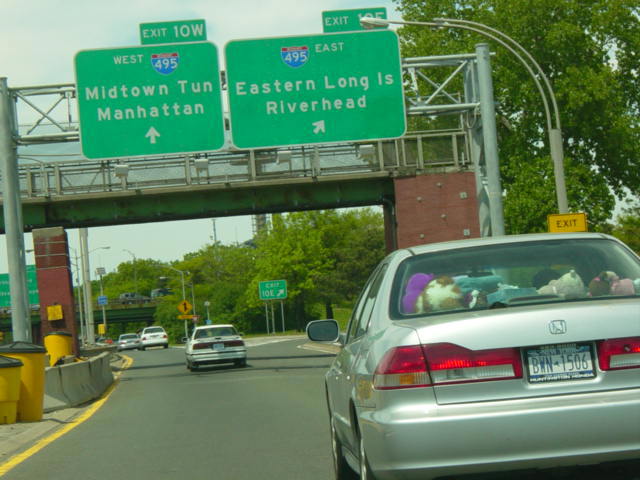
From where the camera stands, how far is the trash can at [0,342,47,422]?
15.9m

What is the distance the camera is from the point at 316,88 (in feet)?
85.1

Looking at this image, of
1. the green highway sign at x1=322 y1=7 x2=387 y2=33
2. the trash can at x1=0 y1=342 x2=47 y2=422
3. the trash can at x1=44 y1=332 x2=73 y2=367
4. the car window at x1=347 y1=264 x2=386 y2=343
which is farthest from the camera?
the trash can at x1=44 y1=332 x2=73 y2=367

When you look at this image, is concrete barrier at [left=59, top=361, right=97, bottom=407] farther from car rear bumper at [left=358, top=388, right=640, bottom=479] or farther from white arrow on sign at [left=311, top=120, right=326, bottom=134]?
car rear bumper at [left=358, top=388, right=640, bottom=479]

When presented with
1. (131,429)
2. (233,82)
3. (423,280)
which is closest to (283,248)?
(233,82)

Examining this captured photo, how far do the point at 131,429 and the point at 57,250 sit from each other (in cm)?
2519

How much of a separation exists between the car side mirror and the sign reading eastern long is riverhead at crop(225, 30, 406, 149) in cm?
1801

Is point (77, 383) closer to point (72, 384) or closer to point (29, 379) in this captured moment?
point (72, 384)

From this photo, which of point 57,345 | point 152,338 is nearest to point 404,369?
point 57,345

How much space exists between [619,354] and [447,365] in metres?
0.83

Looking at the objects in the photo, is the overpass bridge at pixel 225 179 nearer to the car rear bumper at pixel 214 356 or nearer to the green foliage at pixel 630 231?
the car rear bumper at pixel 214 356

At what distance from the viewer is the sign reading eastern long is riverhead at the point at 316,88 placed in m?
25.8

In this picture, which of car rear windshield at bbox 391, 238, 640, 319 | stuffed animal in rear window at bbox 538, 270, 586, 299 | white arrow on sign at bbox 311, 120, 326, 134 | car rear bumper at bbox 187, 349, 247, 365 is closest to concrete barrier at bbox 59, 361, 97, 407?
car rear bumper at bbox 187, 349, 247, 365

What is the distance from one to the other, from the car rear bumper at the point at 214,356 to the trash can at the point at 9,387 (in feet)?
51.6

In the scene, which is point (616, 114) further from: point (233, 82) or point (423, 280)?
point (423, 280)
